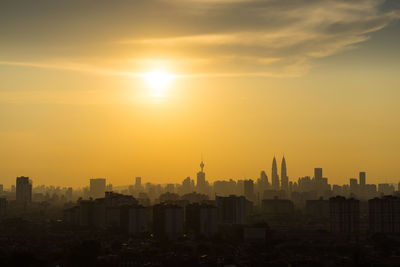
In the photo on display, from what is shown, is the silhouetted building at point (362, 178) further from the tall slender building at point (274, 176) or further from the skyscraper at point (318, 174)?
the tall slender building at point (274, 176)

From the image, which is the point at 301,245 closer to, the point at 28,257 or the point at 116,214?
the point at 116,214

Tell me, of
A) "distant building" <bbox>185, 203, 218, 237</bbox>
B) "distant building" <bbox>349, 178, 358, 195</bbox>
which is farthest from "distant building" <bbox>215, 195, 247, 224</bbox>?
"distant building" <bbox>349, 178, 358, 195</bbox>

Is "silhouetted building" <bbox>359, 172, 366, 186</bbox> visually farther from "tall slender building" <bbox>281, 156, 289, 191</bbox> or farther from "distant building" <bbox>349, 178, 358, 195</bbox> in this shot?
"tall slender building" <bbox>281, 156, 289, 191</bbox>

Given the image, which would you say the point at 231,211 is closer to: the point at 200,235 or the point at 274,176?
the point at 200,235

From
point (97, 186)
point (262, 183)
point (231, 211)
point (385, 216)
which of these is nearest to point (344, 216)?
point (385, 216)

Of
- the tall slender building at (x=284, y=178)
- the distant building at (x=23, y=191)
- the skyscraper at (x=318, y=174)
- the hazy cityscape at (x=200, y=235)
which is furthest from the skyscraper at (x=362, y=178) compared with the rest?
the distant building at (x=23, y=191)

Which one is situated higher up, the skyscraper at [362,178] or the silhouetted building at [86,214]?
the skyscraper at [362,178]

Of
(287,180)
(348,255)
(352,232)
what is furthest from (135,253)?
(287,180)
